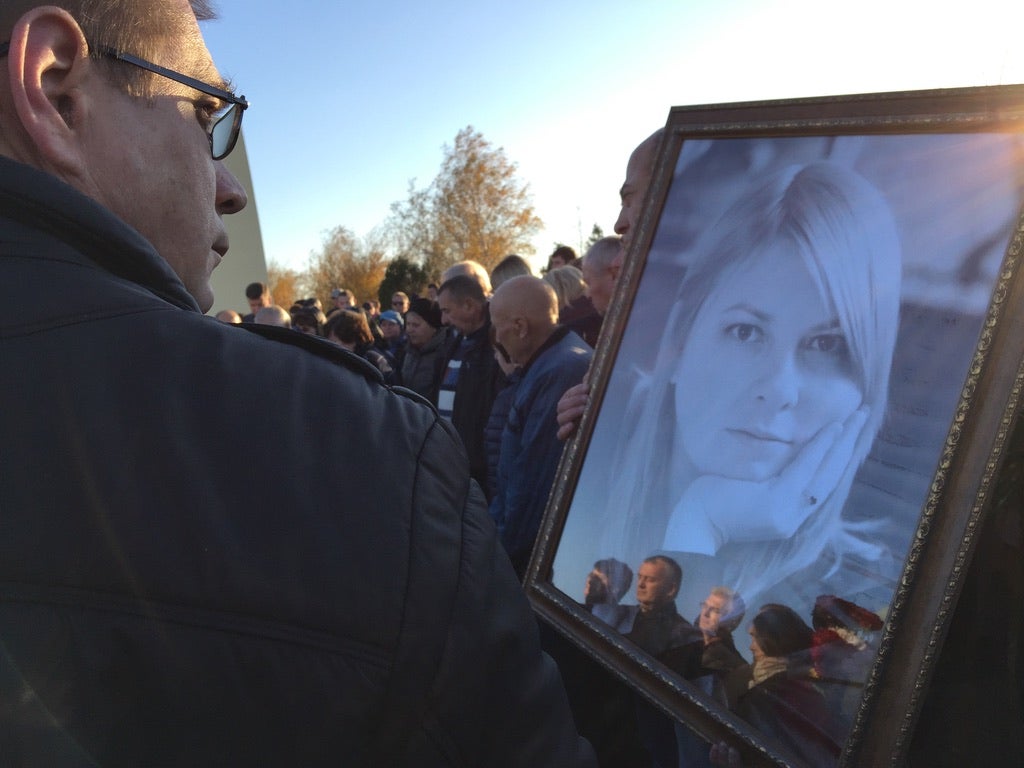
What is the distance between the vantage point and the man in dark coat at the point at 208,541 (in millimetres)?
764

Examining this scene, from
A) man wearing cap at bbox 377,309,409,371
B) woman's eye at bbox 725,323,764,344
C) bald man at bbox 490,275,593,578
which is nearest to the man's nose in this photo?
woman's eye at bbox 725,323,764,344

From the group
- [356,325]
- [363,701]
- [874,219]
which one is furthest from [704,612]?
[356,325]

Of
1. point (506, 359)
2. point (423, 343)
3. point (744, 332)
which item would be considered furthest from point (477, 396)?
point (744, 332)

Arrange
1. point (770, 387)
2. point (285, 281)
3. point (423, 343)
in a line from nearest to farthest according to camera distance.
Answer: point (770, 387) → point (423, 343) → point (285, 281)

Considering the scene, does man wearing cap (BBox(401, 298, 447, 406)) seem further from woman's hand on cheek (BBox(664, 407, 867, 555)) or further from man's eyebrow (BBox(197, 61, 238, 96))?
man's eyebrow (BBox(197, 61, 238, 96))

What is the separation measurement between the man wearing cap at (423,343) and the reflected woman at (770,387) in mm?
4443

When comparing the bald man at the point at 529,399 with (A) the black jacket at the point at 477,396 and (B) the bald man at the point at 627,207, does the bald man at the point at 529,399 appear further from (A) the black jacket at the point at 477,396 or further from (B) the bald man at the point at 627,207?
(A) the black jacket at the point at 477,396

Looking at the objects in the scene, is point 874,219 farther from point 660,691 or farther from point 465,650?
point 465,650

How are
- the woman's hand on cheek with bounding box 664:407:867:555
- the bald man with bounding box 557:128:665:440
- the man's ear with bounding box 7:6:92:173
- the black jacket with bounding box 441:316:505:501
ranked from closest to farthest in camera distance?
1. the man's ear with bounding box 7:6:92:173
2. the woman's hand on cheek with bounding box 664:407:867:555
3. the bald man with bounding box 557:128:665:440
4. the black jacket with bounding box 441:316:505:501

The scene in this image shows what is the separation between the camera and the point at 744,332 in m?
1.76

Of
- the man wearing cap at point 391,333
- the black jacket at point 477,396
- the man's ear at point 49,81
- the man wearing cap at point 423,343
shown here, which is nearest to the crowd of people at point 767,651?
the man's ear at point 49,81

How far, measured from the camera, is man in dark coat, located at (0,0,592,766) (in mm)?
764

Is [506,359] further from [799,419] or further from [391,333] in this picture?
[391,333]

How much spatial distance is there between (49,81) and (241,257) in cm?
1955
